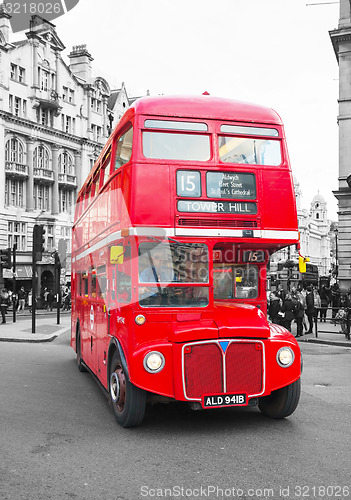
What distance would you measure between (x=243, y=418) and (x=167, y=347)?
1713 mm

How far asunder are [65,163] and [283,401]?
45.8 meters

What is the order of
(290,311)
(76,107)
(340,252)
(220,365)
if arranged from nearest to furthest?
Answer: (220,365)
(290,311)
(340,252)
(76,107)

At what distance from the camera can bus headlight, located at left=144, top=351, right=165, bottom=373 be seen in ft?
22.5

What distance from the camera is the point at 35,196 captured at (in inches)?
1870

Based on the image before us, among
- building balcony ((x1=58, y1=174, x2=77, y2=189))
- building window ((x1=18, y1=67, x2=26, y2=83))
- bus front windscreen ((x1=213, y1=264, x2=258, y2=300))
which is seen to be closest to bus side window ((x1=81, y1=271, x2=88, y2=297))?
bus front windscreen ((x1=213, y1=264, x2=258, y2=300))

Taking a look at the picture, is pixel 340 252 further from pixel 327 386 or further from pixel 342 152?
pixel 327 386

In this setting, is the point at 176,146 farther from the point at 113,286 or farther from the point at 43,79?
the point at 43,79

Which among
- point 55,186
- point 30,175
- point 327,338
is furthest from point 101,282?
point 55,186

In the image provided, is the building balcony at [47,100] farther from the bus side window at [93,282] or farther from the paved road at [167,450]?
the paved road at [167,450]

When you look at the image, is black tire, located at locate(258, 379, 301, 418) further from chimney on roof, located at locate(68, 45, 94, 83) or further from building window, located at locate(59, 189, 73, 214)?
chimney on roof, located at locate(68, 45, 94, 83)

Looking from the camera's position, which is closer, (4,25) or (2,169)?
(2,169)

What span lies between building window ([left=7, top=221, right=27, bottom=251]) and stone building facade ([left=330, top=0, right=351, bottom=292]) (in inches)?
955

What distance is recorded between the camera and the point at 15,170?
44.3 meters

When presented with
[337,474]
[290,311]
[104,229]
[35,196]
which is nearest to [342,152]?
[290,311]
